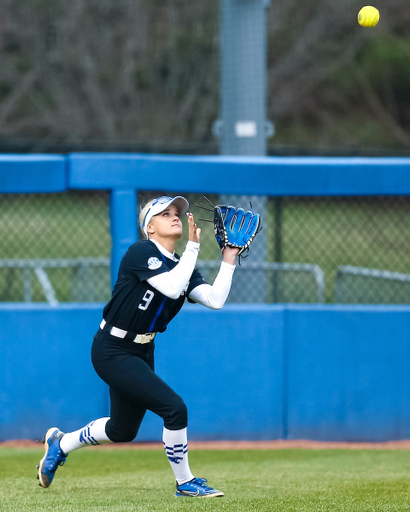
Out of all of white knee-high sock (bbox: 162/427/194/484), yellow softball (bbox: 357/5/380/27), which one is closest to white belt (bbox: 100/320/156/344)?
white knee-high sock (bbox: 162/427/194/484)

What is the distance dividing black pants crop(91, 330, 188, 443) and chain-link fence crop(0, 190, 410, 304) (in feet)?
6.87

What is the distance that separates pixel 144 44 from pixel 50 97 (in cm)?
387

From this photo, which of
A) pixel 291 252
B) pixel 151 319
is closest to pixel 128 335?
pixel 151 319

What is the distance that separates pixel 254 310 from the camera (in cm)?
600

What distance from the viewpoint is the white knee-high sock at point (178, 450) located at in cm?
410

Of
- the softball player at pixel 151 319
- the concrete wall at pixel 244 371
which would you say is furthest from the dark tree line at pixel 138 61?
the softball player at pixel 151 319

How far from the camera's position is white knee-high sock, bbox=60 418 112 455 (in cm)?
436

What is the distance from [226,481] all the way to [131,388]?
3.88ft

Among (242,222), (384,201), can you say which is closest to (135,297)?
(242,222)

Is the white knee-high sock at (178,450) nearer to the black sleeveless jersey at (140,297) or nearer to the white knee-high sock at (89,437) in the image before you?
the white knee-high sock at (89,437)

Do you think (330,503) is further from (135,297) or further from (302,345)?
(302,345)

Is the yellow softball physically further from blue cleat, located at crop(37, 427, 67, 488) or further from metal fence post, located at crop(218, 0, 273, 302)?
blue cleat, located at crop(37, 427, 67, 488)

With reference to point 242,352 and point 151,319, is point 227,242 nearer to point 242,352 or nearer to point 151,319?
point 151,319

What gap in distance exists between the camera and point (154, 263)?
405 cm
